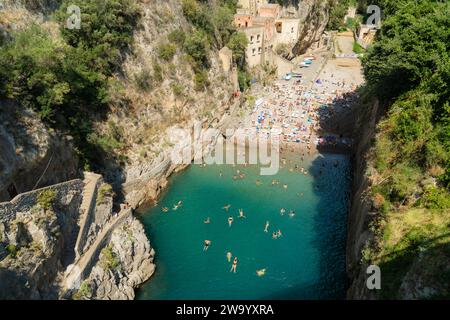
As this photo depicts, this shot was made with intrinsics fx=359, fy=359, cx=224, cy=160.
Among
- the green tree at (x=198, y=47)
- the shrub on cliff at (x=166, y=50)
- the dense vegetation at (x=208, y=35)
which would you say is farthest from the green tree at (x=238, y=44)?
the shrub on cliff at (x=166, y=50)

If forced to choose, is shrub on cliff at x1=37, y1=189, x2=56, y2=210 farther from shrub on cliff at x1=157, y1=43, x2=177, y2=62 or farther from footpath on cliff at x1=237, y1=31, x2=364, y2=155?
footpath on cliff at x1=237, y1=31, x2=364, y2=155

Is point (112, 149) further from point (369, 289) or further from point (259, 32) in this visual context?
point (259, 32)

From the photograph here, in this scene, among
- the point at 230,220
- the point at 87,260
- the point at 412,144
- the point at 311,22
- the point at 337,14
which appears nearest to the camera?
the point at 412,144

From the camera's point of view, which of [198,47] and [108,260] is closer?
[108,260]

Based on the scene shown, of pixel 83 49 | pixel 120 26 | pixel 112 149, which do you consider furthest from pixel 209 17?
pixel 112 149

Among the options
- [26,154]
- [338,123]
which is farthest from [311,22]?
[26,154]

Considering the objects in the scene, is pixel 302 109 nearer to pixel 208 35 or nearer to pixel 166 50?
pixel 208 35
